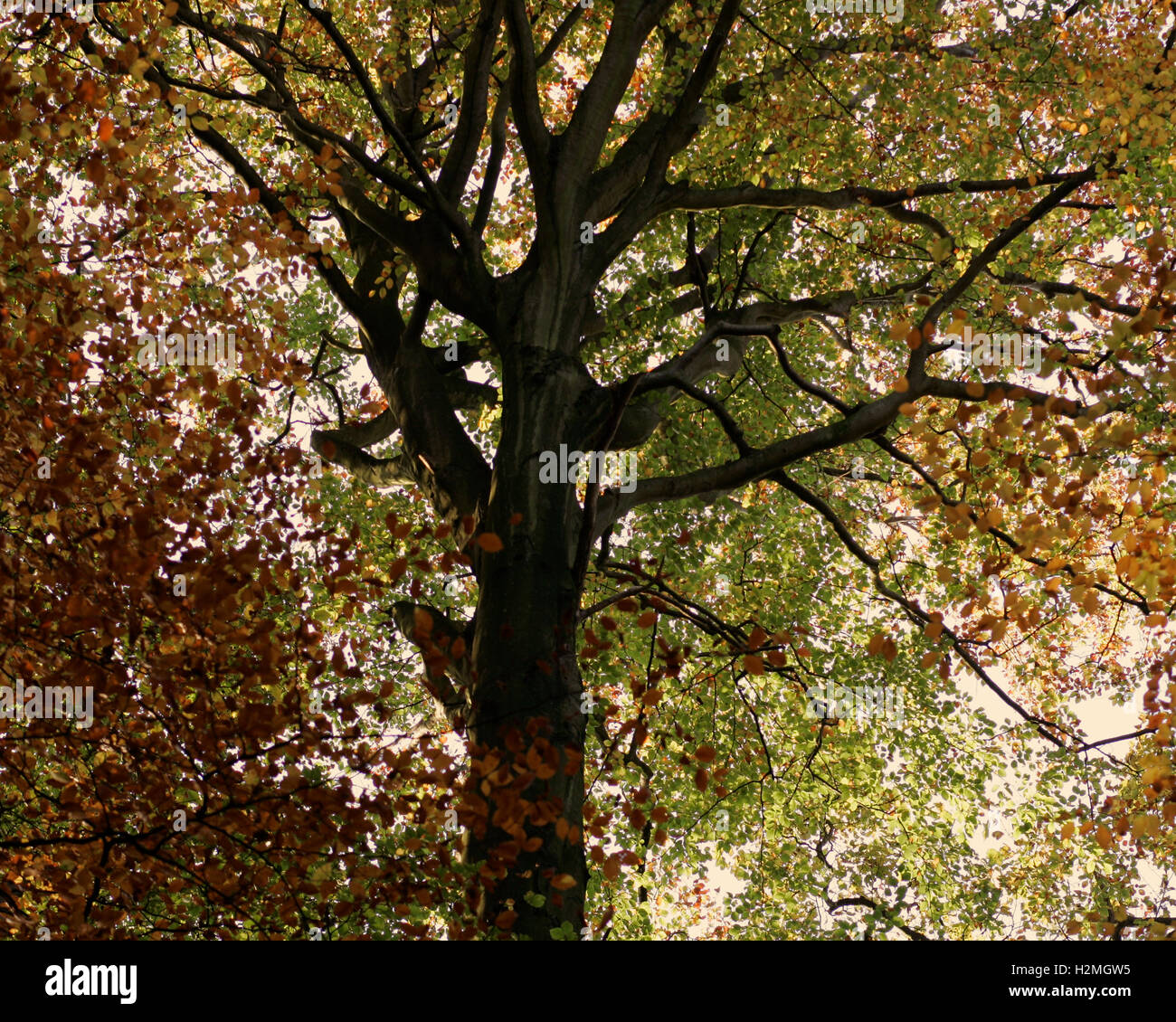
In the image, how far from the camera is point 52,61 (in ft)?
28.9

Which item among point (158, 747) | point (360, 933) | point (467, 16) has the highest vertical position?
point (467, 16)

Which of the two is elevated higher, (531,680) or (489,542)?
(489,542)

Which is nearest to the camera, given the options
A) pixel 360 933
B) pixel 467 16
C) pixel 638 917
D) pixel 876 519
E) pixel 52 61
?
pixel 360 933

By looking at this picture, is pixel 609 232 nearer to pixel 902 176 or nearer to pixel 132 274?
pixel 902 176

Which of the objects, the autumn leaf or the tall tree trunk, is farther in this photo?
the autumn leaf

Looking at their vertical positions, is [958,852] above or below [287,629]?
below

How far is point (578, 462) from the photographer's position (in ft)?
26.7

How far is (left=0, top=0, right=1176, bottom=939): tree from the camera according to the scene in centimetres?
708

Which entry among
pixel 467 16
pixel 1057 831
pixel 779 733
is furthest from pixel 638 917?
pixel 467 16

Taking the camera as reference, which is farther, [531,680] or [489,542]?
[489,542]

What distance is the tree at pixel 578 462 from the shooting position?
23.2 ft

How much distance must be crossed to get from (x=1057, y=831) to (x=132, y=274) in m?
15.1

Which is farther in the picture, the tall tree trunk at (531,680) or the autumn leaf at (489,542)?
the autumn leaf at (489,542)

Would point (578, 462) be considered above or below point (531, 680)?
above
